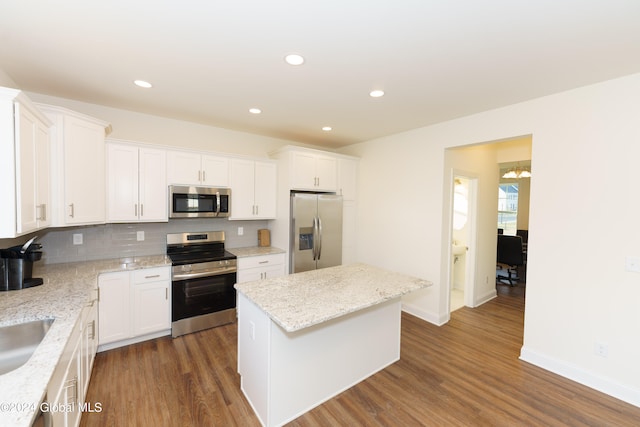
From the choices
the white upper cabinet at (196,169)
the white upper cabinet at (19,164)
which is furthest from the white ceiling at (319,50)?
the white upper cabinet at (196,169)

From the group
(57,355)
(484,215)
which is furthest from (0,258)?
(484,215)

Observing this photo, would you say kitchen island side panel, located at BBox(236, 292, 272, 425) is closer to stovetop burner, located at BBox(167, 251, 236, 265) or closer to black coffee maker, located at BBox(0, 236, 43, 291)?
stovetop burner, located at BBox(167, 251, 236, 265)

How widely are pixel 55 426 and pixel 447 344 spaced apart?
3.35m

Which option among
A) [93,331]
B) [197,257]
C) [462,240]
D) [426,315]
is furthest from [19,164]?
[462,240]

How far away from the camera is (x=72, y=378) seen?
1.66m

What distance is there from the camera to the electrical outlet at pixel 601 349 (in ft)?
7.73

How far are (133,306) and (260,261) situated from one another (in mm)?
1499

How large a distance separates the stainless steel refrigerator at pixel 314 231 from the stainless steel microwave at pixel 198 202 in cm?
95

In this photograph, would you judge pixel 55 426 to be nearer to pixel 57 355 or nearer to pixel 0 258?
pixel 57 355

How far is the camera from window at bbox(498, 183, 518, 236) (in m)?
7.12

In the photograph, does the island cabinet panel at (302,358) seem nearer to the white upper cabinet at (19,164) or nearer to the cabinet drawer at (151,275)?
the cabinet drawer at (151,275)

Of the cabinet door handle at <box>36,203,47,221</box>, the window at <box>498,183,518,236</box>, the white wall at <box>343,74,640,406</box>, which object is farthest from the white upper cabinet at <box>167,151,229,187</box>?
the window at <box>498,183,518,236</box>

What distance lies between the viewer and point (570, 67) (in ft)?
6.88

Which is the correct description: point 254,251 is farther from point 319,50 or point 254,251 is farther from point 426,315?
point 319,50
